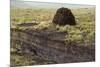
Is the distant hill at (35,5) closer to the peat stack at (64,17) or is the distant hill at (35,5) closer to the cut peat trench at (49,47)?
the peat stack at (64,17)

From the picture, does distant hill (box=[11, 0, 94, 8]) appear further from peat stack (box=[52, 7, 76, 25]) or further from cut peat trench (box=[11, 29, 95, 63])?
cut peat trench (box=[11, 29, 95, 63])

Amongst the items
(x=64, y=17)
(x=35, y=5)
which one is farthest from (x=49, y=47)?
(x=35, y=5)

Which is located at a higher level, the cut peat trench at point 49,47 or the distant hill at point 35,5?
the distant hill at point 35,5

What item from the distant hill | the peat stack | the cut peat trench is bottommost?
the cut peat trench

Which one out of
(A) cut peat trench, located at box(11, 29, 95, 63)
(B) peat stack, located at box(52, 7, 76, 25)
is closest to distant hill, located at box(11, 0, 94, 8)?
(B) peat stack, located at box(52, 7, 76, 25)

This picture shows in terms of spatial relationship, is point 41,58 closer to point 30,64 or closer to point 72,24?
point 30,64

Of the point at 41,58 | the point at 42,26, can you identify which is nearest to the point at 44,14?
the point at 42,26

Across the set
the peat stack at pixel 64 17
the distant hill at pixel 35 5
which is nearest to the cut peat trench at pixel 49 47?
the peat stack at pixel 64 17

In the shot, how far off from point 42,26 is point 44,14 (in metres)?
0.15

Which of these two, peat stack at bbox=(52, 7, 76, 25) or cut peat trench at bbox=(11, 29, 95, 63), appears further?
peat stack at bbox=(52, 7, 76, 25)

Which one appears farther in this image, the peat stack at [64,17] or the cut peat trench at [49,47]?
the peat stack at [64,17]

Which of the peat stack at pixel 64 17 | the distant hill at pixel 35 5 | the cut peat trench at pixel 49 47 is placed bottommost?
the cut peat trench at pixel 49 47

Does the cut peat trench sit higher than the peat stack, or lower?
lower

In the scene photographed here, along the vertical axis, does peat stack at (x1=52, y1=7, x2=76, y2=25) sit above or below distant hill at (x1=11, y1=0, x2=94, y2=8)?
below
